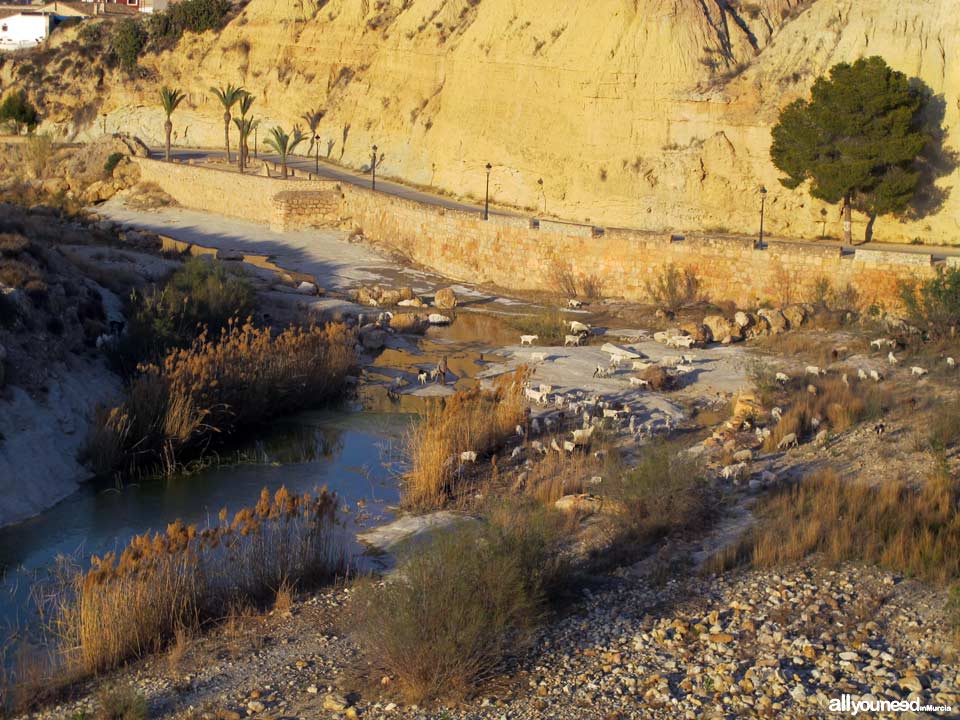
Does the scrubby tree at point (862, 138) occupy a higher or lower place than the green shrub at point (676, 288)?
higher

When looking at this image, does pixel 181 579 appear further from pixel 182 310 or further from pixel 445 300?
pixel 445 300

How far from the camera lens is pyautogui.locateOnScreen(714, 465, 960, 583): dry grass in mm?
11414

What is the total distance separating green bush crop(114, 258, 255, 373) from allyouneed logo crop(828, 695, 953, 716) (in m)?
13.7

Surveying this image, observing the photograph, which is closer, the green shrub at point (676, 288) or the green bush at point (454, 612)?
the green bush at point (454, 612)

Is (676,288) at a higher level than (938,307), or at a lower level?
lower

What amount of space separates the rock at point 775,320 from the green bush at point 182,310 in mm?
10980

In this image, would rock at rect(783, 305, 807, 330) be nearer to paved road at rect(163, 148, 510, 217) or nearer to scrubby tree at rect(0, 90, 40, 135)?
paved road at rect(163, 148, 510, 217)

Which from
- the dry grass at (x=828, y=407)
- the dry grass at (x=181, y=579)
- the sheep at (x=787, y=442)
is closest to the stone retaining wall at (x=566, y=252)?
the dry grass at (x=828, y=407)

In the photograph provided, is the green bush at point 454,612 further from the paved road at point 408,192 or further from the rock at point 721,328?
the paved road at point 408,192

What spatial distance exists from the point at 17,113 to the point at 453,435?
43.0m

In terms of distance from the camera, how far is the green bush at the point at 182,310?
1978 cm

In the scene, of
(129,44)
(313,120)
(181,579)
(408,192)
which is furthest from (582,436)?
(129,44)

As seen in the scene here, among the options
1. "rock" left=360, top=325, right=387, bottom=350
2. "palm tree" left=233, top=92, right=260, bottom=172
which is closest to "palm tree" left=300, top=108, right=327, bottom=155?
"palm tree" left=233, top=92, right=260, bottom=172

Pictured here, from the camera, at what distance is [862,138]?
28.0 metres
